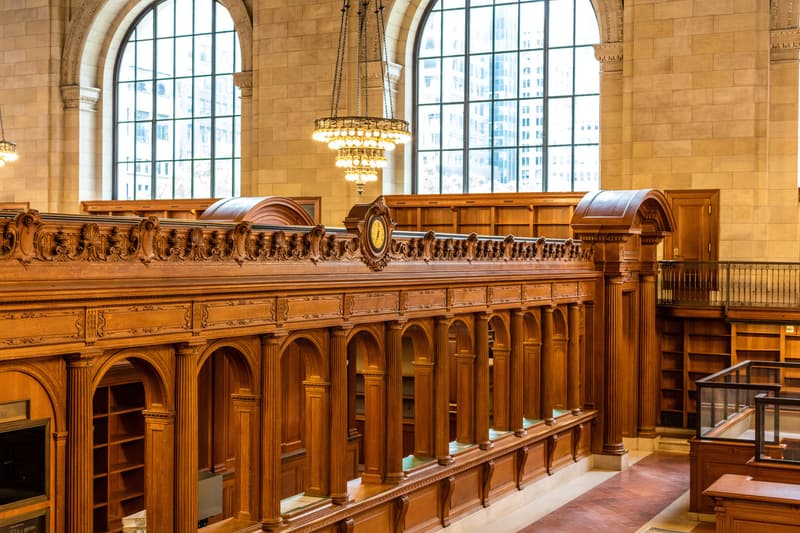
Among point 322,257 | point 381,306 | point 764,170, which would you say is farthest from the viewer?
point 764,170

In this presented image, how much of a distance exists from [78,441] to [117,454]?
4.93 metres

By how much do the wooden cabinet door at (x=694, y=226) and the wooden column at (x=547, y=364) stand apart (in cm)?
593

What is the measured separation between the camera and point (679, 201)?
688 inches

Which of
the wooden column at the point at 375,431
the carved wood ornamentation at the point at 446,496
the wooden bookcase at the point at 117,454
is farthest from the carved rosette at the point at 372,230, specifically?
the wooden bookcase at the point at 117,454

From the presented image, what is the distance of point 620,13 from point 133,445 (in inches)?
455

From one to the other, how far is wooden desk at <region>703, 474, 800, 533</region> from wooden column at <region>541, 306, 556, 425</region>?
277 cm

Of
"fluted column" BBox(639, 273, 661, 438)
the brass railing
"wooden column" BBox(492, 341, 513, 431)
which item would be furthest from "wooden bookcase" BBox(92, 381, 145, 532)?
the brass railing

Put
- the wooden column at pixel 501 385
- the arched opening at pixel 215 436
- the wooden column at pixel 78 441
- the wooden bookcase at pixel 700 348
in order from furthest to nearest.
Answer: the wooden bookcase at pixel 700 348, the wooden column at pixel 501 385, the arched opening at pixel 215 436, the wooden column at pixel 78 441

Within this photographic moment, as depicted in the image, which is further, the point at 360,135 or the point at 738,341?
the point at 738,341

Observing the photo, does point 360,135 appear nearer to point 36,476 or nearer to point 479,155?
point 479,155

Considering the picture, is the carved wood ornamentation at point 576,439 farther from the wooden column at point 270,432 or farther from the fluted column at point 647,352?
the wooden column at point 270,432

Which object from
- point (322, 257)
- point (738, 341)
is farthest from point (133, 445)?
point (738, 341)

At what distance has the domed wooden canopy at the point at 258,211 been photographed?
13.0m

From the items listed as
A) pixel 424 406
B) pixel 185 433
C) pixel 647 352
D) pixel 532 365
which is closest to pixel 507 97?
pixel 647 352
